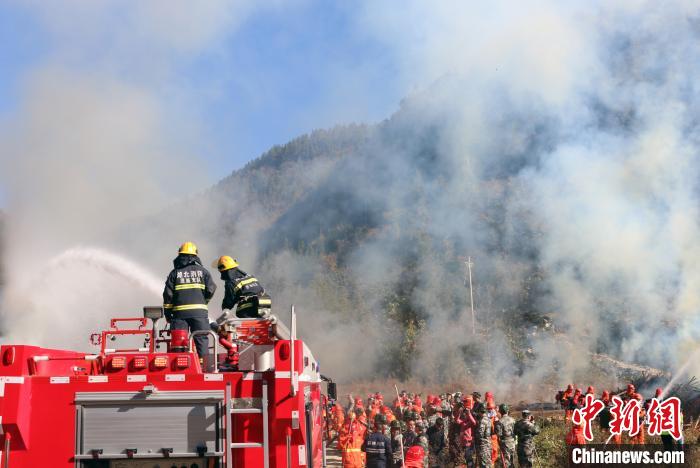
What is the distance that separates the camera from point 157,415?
5.60 meters

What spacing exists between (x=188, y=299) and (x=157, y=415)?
1968mm

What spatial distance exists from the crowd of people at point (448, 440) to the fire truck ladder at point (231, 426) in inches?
233

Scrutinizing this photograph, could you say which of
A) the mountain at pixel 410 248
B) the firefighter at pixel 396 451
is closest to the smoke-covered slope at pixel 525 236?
the mountain at pixel 410 248

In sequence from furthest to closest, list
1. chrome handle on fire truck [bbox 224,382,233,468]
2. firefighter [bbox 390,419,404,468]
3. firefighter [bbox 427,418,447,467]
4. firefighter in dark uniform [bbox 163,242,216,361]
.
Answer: firefighter [bbox 427,418,447,467] → firefighter [bbox 390,419,404,468] → firefighter in dark uniform [bbox 163,242,216,361] → chrome handle on fire truck [bbox 224,382,233,468]

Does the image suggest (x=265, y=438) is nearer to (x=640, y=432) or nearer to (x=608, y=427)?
(x=640, y=432)

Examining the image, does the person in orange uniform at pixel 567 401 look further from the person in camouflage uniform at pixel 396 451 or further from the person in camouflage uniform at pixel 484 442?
the person in camouflage uniform at pixel 396 451

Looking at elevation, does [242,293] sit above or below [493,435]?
above

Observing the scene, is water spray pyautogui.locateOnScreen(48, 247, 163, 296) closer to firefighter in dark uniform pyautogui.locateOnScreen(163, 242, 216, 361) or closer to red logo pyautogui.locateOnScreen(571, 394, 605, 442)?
red logo pyautogui.locateOnScreen(571, 394, 605, 442)

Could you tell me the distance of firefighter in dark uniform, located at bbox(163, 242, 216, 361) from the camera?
7367mm

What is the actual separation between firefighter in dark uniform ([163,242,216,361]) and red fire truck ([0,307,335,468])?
1.55 m

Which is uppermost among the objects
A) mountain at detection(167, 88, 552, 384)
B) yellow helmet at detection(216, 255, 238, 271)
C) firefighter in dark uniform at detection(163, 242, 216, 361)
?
mountain at detection(167, 88, 552, 384)

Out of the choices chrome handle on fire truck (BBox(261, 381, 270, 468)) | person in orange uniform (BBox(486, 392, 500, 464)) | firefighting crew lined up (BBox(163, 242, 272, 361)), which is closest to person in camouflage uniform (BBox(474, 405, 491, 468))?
person in orange uniform (BBox(486, 392, 500, 464))

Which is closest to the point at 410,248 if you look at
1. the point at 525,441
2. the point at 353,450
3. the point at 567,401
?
the point at 567,401

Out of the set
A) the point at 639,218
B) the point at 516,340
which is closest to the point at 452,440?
the point at 516,340
